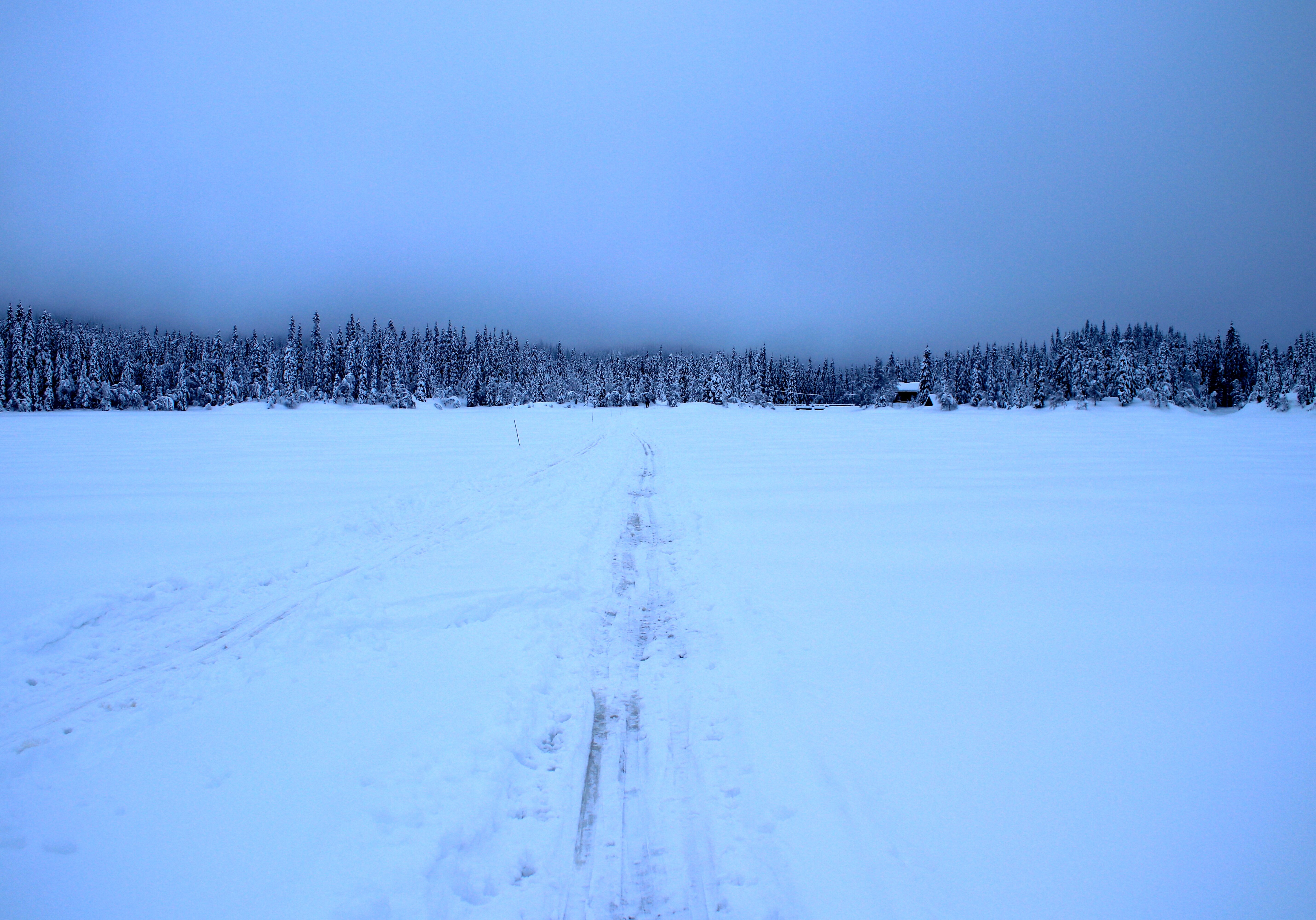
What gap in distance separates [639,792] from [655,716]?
2.68 feet

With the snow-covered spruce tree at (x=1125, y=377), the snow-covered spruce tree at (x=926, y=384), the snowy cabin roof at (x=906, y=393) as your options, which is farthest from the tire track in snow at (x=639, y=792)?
the snowy cabin roof at (x=906, y=393)

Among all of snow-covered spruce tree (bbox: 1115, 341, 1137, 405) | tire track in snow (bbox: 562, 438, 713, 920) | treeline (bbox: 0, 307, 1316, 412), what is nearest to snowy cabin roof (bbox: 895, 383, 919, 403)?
treeline (bbox: 0, 307, 1316, 412)

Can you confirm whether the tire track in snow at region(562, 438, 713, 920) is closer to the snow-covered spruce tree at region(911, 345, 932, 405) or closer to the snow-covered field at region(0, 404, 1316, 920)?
the snow-covered field at region(0, 404, 1316, 920)

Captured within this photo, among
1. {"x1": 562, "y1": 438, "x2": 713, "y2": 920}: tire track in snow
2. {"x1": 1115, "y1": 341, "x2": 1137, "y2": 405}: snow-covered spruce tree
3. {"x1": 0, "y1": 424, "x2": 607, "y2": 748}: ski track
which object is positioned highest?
{"x1": 1115, "y1": 341, "x2": 1137, "y2": 405}: snow-covered spruce tree

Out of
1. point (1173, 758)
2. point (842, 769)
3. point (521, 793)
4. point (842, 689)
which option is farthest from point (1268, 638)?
point (521, 793)

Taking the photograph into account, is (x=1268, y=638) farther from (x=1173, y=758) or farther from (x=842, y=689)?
(x=842, y=689)

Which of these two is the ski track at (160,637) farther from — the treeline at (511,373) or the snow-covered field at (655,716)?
the treeline at (511,373)

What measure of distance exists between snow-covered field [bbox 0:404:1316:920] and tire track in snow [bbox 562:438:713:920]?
0.02 metres

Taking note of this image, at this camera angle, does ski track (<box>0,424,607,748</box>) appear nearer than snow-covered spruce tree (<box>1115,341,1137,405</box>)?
Yes

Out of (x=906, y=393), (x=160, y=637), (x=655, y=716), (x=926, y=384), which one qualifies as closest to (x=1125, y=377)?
(x=926, y=384)

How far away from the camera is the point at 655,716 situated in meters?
4.25

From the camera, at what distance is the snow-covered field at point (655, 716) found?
2.74 meters

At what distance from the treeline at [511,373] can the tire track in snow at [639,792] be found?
7747 cm

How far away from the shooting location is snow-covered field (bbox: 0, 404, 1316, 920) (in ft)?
8.99
